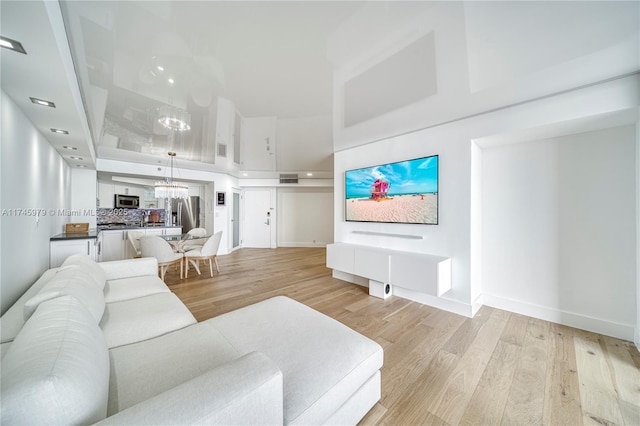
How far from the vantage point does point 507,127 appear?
7.82 feet

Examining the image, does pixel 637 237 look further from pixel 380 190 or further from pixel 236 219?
pixel 236 219

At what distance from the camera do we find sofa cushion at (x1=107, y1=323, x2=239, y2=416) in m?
0.96

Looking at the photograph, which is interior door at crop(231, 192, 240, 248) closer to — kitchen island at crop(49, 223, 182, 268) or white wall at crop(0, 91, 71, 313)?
kitchen island at crop(49, 223, 182, 268)

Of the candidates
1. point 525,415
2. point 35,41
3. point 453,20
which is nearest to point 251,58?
point 35,41

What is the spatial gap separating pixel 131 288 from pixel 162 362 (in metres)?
1.39

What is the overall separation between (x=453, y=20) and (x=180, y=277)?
16.1 feet

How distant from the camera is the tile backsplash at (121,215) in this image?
602cm

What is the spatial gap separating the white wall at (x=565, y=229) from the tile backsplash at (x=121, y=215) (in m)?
7.69

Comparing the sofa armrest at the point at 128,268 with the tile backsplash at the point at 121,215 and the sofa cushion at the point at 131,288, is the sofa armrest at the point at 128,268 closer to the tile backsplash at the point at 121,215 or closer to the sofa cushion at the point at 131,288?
the sofa cushion at the point at 131,288

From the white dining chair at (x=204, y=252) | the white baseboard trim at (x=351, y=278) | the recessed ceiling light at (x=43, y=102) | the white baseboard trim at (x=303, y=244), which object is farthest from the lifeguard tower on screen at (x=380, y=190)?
the white baseboard trim at (x=303, y=244)

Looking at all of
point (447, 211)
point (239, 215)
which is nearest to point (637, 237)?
point (447, 211)

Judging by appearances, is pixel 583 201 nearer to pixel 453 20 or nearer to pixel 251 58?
pixel 453 20

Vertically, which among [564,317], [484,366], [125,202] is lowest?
[484,366]

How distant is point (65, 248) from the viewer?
9.92 ft
